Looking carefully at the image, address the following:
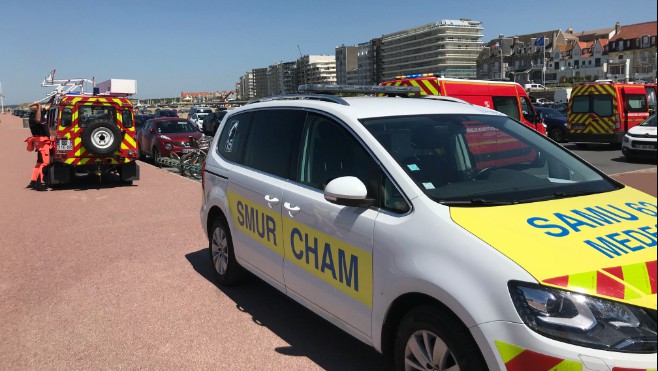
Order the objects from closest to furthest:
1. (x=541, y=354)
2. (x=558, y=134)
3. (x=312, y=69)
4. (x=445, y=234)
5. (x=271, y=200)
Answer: (x=541, y=354)
(x=445, y=234)
(x=271, y=200)
(x=558, y=134)
(x=312, y=69)

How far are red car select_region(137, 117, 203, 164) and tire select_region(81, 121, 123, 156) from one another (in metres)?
4.36

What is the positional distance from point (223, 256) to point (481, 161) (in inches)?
103

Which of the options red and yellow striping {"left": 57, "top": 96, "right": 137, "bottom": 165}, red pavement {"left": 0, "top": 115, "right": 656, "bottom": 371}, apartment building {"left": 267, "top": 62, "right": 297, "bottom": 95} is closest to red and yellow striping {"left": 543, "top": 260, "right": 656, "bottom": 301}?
red pavement {"left": 0, "top": 115, "right": 656, "bottom": 371}

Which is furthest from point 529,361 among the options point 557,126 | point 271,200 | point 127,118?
point 557,126

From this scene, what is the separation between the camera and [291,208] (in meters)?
3.62

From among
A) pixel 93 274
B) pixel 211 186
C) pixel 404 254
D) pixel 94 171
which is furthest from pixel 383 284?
pixel 94 171

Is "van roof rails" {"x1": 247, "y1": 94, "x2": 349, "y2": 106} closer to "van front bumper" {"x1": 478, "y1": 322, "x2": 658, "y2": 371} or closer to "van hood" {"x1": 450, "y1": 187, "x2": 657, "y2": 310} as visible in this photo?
"van hood" {"x1": 450, "y1": 187, "x2": 657, "y2": 310}

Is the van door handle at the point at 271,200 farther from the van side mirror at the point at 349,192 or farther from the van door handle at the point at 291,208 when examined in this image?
the van side mirror at the point at 349,192

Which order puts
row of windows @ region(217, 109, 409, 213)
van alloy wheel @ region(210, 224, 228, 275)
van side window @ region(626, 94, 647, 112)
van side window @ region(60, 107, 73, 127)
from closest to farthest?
row of windows @ region(217, 109, 409, 213) < van alloy wheel @ region(210, 224, 228, 275) < van side window @ region(60, 107, 73, 127) < van side window @ region(626, 94, 647, 112)

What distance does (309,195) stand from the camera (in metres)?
3.49

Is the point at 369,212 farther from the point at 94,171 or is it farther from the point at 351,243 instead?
the point at 94,171

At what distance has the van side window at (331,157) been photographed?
315 centimetres

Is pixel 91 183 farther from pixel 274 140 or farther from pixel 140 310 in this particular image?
pixel 274 140

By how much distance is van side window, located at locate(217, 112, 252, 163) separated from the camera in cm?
473
